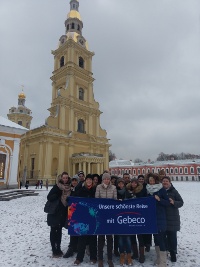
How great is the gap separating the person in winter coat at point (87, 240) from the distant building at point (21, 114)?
61947 mm

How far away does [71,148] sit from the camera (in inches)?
1331

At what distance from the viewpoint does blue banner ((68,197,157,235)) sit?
4590mm

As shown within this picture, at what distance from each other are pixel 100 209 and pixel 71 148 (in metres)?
29.5

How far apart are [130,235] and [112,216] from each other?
606 mm

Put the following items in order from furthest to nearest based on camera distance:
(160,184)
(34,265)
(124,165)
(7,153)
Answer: (124,165)
(7,153)
(160,184)
(34,265)

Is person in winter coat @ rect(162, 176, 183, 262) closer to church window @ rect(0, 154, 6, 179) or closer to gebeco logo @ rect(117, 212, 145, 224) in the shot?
gebeco logo @ rect(117, 212, 145, 224)

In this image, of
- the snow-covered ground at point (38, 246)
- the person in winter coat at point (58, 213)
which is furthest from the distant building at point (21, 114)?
the person in winter coat at point (58, 213)

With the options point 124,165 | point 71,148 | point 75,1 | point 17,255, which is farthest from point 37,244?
point 124,165

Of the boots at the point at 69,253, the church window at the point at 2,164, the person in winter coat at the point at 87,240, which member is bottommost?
the boots at the point at 69,253

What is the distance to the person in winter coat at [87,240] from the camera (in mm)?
4531

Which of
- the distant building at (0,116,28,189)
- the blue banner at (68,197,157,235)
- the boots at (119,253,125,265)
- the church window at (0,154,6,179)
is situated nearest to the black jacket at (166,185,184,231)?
the blue banner at (68,197,157,235)

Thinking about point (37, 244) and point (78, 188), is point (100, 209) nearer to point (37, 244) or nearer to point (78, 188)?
point (78, 188)

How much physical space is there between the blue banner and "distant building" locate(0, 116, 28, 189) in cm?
1728

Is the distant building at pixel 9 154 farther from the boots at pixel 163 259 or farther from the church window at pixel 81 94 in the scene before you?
the church window at pixel 81 94
